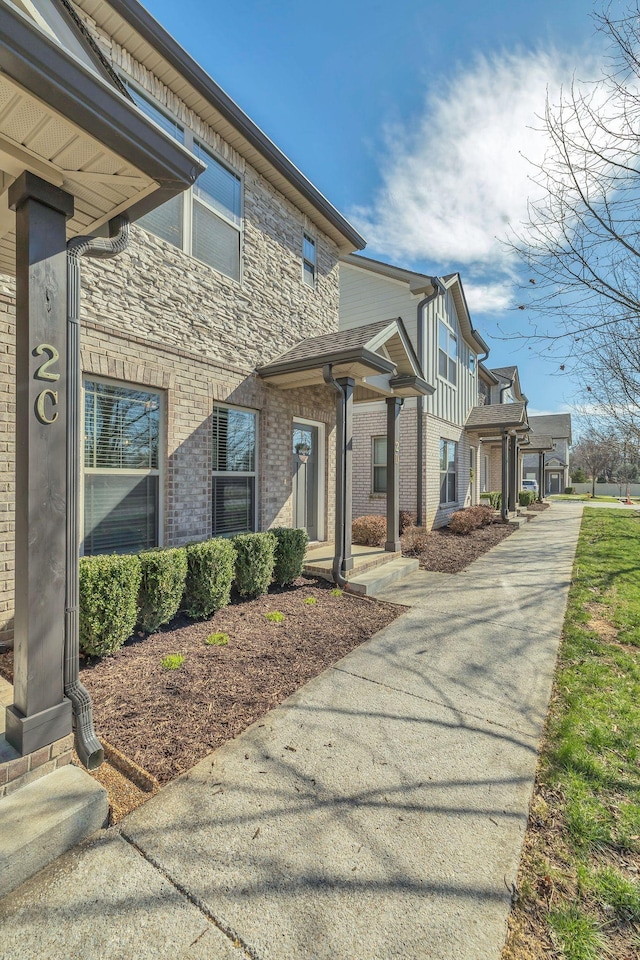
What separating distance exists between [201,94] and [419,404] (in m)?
8.11

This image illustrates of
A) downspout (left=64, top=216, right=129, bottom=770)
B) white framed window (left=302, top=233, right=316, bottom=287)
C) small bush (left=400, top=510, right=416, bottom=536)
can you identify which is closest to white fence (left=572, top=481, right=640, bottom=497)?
small bush (left=400, top=510, right=416, bottom=536)

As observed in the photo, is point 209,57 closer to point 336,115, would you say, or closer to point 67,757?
point 336,115

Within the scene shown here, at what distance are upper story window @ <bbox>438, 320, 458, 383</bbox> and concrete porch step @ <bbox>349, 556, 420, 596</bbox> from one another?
723 cm

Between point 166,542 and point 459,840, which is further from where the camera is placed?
point 166,542

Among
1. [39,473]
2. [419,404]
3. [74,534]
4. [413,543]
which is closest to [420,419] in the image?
[419,404]

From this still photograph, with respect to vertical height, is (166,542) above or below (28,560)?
below

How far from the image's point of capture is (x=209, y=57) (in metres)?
5.73

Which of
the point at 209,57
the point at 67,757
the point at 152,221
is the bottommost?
the point at 67,757

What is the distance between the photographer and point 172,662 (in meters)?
3.86

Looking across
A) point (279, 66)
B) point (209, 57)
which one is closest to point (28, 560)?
point (209, 57)

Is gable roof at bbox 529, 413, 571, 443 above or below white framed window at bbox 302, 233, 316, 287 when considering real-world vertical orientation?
above

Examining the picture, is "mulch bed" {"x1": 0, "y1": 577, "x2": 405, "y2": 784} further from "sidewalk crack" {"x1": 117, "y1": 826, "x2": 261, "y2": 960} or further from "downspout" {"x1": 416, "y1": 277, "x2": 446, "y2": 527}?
"downspout" {"x1": 416, "y1": 277, "x2": 446, "y2": 527}

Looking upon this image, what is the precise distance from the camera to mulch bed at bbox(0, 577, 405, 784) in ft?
9.48

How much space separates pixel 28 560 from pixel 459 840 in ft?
8.63
